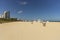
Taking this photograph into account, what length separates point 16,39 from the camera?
1847 mm

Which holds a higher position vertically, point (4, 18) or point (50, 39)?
point (4, 18)

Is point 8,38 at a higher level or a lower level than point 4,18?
lower

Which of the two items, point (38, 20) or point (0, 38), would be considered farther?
point (38, 20)

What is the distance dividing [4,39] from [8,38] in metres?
0.09

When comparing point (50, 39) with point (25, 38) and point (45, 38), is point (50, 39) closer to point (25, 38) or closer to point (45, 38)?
point (45, 38)

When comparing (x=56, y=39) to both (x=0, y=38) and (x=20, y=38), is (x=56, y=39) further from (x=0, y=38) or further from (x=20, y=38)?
(x=0, y=38)

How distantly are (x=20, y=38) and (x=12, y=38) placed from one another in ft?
0.38

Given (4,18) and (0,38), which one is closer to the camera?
(0,38)

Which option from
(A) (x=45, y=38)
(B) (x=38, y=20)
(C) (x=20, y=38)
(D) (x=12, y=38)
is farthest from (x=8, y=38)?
(B) (x=38, y=20)

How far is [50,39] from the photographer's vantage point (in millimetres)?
1867

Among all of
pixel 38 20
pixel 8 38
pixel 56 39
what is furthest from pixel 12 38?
pixel 38 20

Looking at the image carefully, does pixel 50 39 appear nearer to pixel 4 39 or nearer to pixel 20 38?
pixel 20 38

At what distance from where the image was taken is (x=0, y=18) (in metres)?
4.62

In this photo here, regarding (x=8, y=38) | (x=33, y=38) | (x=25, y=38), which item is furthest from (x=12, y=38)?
(x=33, y=38)
